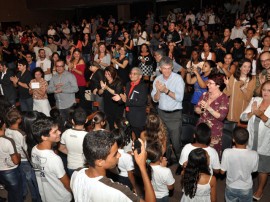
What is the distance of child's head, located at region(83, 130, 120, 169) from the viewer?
75.6 inches

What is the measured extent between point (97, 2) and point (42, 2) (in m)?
4.69

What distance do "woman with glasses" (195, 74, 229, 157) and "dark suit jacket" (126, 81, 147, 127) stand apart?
90cm

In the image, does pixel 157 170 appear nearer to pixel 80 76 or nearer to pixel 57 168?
pixel 57 168

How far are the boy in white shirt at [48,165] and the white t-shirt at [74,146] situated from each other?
1.09 feet

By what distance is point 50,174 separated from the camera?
268cm

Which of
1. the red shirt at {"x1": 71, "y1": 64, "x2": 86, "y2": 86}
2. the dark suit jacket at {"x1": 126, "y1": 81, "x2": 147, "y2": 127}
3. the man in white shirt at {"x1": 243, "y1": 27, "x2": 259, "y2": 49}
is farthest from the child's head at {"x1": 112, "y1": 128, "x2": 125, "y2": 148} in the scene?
the man in white shirt at {"x1": 243, "y1": 27, "x2": 259, "y2": 49}

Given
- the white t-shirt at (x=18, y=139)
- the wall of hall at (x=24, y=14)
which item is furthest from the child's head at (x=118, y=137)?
the wall of hall at (x=24, y=14)

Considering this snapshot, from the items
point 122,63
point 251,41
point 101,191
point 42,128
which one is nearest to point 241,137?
point 101,191

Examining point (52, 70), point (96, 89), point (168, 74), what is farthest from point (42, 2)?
point (168, 74)

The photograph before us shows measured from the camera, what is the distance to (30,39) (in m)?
10.3

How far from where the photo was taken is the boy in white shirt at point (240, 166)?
2906 millimetres

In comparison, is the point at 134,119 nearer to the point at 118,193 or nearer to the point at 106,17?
the point at 118,193

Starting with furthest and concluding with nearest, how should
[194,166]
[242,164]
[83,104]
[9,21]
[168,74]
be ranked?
[9,21] < [83,104] < [168,74] < [242,164] < [194,166]

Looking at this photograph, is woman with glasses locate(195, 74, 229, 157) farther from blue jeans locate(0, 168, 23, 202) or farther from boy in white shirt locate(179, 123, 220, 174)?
blue jeans locate(0, 168, 23, 202)
